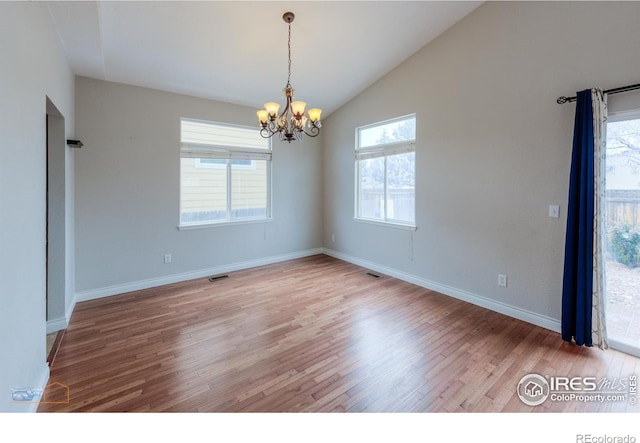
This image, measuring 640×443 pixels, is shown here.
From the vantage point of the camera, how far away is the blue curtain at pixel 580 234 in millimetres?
2395

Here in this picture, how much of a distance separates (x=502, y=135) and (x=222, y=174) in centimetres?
391

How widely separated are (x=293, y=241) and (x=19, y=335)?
4.09m

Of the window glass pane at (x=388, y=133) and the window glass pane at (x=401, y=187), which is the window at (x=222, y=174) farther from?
the window glass pane at (x=401, y=187)

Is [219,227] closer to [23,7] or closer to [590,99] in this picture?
[23,7]

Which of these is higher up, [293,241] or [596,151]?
[596,151]

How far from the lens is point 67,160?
2.93m

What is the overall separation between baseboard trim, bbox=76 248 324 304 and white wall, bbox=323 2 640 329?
2.16 metres

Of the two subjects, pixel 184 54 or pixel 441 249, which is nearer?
pixel 184 54

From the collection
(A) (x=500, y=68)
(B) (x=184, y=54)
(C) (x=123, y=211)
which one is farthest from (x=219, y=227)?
(A) (x=500, y=68)

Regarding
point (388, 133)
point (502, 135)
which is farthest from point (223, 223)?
point (502, 135)

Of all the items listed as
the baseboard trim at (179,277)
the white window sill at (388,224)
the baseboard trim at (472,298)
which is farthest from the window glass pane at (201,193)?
the baseboard trim at (472,298)

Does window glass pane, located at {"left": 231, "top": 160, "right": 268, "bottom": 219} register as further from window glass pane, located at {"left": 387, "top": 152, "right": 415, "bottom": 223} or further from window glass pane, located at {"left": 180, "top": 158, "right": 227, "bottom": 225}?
window glass pane, located at {"left": 387, "top": 152, "right": 415, "bottom": 223}

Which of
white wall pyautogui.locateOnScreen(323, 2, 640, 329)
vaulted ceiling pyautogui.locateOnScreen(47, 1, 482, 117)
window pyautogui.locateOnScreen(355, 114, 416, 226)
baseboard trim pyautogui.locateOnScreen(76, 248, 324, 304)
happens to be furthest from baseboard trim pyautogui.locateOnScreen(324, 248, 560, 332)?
vaulted ceiling pyautogui.locateOnScreen(47, 1, 482, 117)

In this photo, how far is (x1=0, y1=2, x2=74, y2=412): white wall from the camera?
4.60 ft
